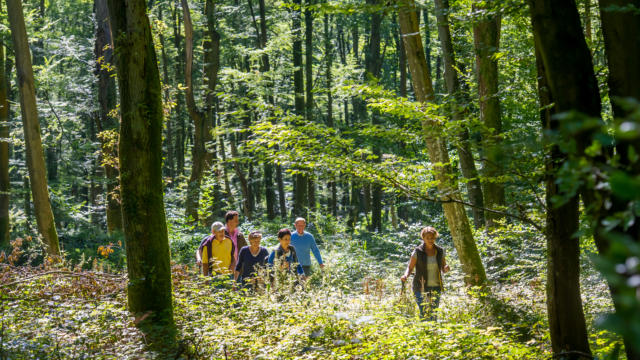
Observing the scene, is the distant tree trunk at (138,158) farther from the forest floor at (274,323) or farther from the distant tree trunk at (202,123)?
the distant tree trunk at (202,123)

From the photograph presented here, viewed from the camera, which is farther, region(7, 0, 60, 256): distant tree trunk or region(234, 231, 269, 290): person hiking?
region(7, 0, 60, 256): distant tree trunk

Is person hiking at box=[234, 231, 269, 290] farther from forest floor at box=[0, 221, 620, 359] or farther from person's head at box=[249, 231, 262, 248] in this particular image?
forest floor at box=[0, 221, 620, 359]

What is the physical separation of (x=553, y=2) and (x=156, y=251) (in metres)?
4.70

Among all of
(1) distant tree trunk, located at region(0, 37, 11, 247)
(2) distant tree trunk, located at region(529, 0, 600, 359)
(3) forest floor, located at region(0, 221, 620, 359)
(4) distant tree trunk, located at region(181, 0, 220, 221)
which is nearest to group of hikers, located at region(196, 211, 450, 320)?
(3) forest floor, located at region(0, 221, 620, 359)

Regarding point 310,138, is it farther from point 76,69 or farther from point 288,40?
point 76,69

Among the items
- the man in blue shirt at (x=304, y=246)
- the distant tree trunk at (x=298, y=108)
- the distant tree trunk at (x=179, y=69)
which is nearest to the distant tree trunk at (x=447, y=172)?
the man in blue shirt at (x=304, y=246)

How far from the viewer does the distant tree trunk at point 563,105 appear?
349 cm

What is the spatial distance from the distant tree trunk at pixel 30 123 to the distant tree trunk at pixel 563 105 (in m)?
10.7

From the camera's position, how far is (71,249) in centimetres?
1488

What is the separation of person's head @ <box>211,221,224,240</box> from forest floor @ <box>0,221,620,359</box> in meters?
0.79

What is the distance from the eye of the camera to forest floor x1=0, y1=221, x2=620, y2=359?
4.75m

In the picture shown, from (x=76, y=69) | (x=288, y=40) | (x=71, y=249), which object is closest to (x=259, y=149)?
(x=71, y=249)

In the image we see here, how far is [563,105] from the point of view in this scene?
3.51 meters

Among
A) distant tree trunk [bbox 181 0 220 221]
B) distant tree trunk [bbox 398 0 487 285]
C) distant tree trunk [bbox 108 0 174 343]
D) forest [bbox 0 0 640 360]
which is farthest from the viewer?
distant tree trunk [bbox 181 0 220 221]
